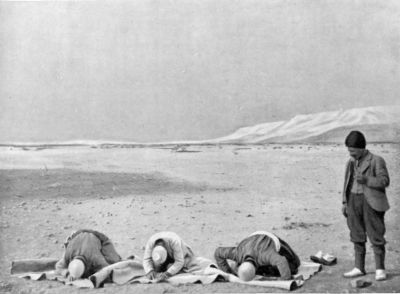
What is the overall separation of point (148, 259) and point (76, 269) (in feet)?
2.34

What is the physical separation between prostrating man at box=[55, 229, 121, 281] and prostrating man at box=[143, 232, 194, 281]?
1.54ft

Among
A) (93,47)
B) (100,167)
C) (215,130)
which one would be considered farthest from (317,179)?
(93,47)

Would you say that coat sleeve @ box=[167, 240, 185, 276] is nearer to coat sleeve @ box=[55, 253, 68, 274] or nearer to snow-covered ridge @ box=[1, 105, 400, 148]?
coat sleeve @ box=[55, 253, 68, 274]

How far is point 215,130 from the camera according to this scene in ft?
22.6

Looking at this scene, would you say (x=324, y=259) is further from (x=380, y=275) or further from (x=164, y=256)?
(x=164, y=256)

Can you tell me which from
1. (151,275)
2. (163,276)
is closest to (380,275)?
(163,276)

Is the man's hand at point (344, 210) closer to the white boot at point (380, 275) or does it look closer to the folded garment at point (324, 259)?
the folded garment at point (324, 259)

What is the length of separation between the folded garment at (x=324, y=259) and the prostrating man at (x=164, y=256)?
1.26 m

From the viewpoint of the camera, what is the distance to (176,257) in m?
5.92

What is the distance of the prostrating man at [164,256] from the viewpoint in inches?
229

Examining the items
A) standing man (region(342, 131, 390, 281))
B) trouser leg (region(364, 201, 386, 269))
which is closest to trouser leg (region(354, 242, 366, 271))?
standing man (region(342, 131, 390, 281))

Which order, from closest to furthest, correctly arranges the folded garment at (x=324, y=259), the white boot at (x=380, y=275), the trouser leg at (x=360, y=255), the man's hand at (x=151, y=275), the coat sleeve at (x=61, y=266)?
the white boot at (x=380, y=275)
the trouser leg at (x=360, y=255)
the man's hand at (x=151, y=275)
the folded garment at (x=324, y=259)
the coat sleeve at (x=61, y=266)

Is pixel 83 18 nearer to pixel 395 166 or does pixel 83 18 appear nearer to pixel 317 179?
pixel 317 179

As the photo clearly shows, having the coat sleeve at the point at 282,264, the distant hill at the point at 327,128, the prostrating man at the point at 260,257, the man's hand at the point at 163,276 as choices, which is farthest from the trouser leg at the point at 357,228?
the man's hand at the point at 163,276
